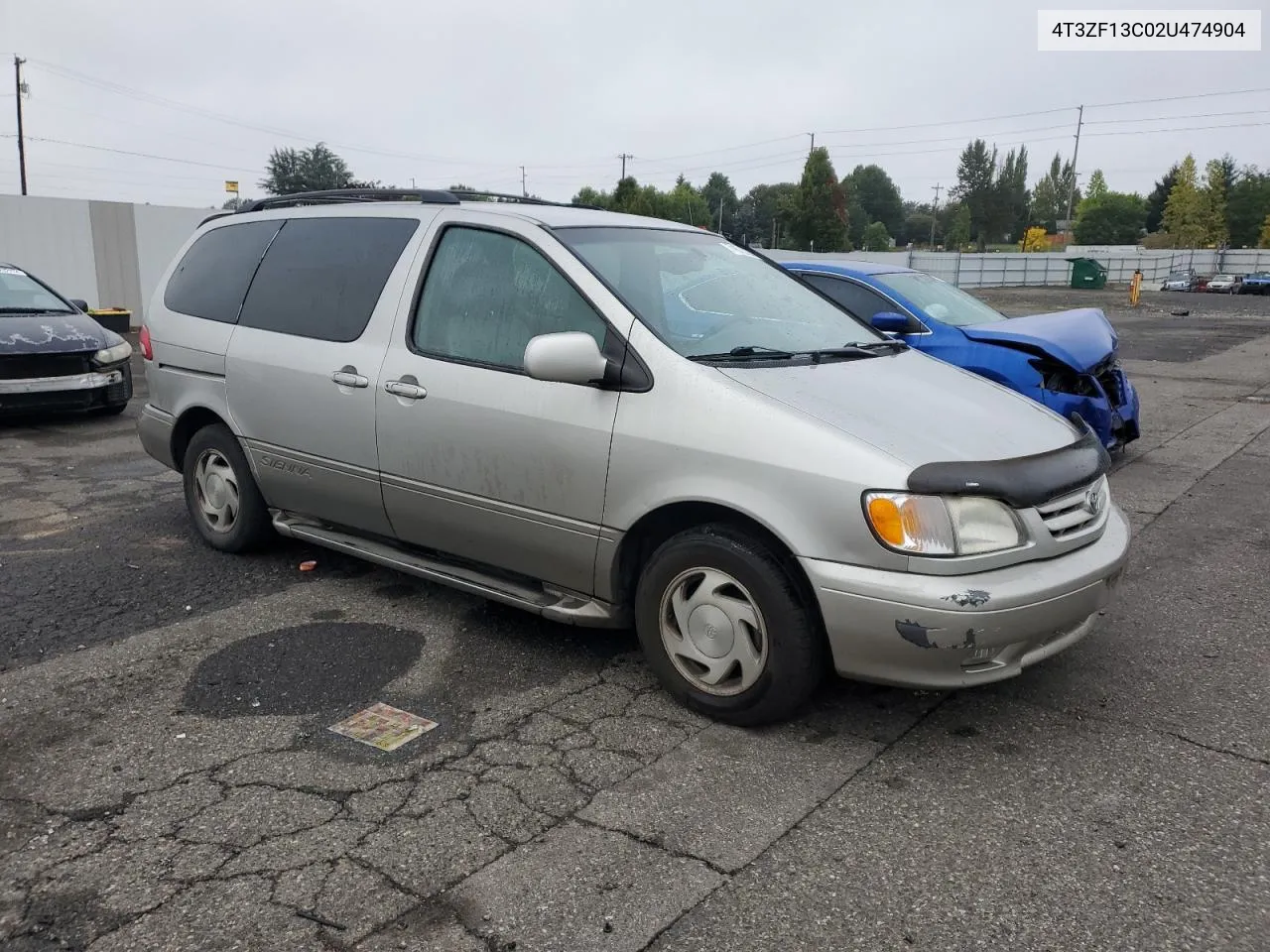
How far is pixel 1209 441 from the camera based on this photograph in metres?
8.94

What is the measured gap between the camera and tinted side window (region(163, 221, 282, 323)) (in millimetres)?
5109

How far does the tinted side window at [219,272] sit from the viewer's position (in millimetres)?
5109

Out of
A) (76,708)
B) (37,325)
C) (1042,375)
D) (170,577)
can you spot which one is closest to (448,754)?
(76,708)

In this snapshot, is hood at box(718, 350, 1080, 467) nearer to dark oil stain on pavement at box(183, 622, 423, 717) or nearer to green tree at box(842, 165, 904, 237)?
dark oil stain on pavement at box(183, 622, 423, 717)

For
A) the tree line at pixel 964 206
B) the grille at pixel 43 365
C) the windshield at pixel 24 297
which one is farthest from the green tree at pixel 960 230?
the grille at pixel 43 365

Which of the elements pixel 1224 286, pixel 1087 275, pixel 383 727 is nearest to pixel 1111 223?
pixel 1224 286

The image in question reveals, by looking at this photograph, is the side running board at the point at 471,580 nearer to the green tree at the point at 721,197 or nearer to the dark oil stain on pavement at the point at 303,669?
the dark oil stain on pavement at the point at 303,669

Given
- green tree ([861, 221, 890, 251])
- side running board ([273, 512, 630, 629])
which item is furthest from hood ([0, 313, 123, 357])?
green tree ([861, 221, 890, 251])

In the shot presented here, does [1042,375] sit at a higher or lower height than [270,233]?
lower

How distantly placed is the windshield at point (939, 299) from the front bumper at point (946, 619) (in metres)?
4.53

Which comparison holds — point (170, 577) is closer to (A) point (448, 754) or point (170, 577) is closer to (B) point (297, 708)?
(B) point (297, 708)

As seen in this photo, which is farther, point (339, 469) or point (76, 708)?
point (339, 469)

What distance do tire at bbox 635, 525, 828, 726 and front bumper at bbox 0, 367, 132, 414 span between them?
7.40 meters

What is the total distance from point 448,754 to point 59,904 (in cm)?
115
